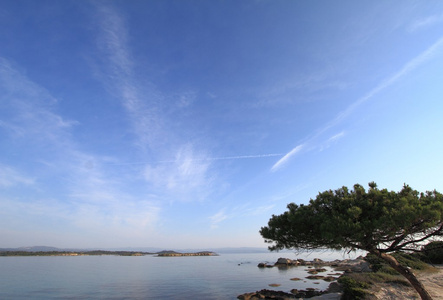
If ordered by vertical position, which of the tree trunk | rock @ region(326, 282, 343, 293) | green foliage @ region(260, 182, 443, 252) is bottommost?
rock @ region(326, 282, 343, 293)

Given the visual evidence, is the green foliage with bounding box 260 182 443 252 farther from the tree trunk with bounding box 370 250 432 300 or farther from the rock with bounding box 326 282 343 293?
the rock with bounding box 326 282 343 293

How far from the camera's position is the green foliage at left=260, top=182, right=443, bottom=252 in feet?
42.1

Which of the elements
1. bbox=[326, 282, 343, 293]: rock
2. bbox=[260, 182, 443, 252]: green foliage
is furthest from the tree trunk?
bbox=[326, 282, 343, 293]: rock

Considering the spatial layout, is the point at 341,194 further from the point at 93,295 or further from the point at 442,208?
the point at 93,295

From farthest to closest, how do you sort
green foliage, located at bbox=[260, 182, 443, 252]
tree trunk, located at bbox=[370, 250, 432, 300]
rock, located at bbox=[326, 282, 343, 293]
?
rock, located at bbox=[326, 282, 343, 293] < tree trunk, located at bbox=[370, 250, 432, 300] < green foliage, located at bbox=[260, 182, 443, 252]

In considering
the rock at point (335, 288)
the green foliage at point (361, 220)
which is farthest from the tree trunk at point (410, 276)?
the rock at point (335, 288)

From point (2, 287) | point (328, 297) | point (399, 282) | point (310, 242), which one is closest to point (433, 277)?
point (399, 282)

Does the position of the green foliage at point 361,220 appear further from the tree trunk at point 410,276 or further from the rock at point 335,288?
the rock at point 335,288

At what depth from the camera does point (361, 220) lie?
14.0 m

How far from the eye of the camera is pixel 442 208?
1279cm

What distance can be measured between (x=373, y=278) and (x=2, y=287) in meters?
49.9

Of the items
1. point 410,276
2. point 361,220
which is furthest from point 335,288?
point 361,220

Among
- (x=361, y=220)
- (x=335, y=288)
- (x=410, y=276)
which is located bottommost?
(x=335, y=288)

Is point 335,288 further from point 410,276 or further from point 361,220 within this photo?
point 361,220
